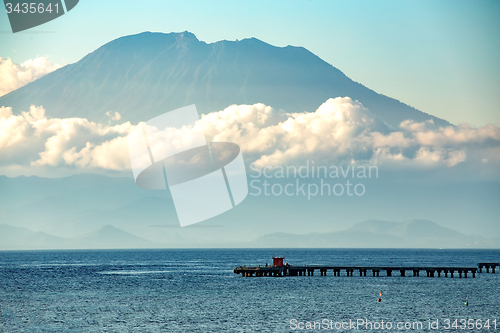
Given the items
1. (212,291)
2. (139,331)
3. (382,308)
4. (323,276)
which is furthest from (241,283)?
(139,331)

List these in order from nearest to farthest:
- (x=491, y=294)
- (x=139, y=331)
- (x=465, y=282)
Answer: (x=139, y=331), (x=491, y=294), (x=465, y=282)

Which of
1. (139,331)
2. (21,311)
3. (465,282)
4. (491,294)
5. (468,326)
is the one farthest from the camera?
(465,282)

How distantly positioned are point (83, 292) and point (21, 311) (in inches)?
785

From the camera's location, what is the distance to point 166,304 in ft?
215

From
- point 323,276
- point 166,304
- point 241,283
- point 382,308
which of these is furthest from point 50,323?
point 323,276

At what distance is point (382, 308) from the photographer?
62.6 metres

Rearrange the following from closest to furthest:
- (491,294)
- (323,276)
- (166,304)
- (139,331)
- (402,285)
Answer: (139,331)
(166,304)
(491,294)
(402,285)
(323,276)

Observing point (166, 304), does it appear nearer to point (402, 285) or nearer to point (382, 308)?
point (382, 308)

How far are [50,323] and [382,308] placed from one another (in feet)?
113

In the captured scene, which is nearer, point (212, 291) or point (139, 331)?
point (139, 331)

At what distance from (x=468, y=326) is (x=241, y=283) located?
46.5 metres

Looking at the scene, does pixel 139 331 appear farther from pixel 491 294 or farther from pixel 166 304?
pixel 491 294

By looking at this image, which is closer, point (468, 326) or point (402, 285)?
point (468, 326)

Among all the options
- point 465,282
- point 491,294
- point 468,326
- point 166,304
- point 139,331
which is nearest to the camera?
point 139,331
